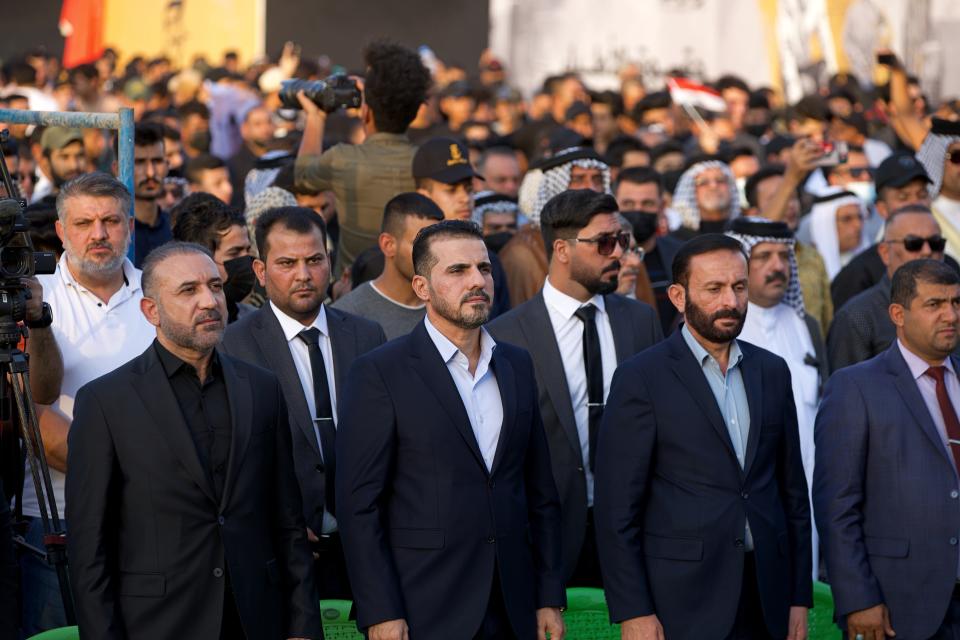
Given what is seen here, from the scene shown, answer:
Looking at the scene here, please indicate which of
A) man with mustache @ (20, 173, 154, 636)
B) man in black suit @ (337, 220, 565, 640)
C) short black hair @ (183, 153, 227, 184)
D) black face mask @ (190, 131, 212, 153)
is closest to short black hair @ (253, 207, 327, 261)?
man with mustache @ (20, 173, 154, 636)

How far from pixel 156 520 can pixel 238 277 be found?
6.78ft

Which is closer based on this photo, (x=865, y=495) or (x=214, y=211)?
(x=865, y=495)

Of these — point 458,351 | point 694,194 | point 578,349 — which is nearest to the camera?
point 458,351

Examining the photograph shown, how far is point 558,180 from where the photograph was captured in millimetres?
8242

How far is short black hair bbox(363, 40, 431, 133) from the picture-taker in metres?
7.73

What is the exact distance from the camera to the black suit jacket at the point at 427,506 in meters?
5.04

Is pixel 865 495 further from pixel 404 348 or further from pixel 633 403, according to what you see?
pixel 404 348

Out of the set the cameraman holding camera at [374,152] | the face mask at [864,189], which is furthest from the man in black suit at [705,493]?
the face mask at [864,189]

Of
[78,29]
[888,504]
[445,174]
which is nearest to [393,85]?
[445,174]

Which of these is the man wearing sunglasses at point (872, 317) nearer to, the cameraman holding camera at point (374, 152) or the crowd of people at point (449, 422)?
the crowd of people at point (449, 422)

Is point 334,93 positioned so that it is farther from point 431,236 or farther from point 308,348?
point 431,236

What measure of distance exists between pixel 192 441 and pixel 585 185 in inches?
149

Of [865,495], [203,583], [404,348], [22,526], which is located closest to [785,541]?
[865,495]

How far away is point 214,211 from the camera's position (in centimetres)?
689
